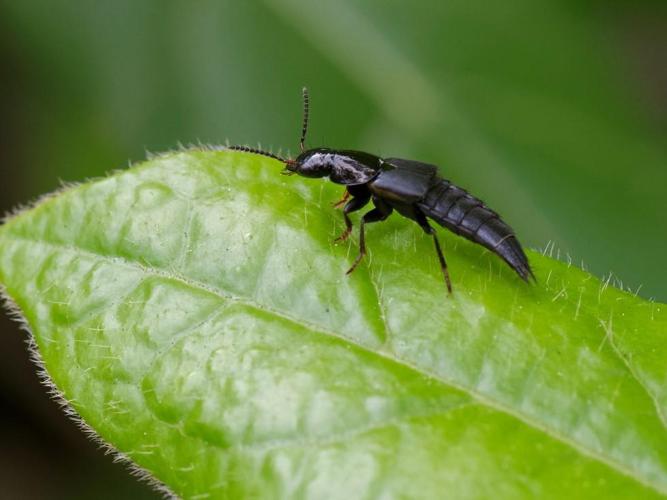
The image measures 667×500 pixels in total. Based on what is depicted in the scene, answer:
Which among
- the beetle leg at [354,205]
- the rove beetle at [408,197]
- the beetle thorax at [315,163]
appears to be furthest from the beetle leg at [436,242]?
the beetle thorax at [315,163]

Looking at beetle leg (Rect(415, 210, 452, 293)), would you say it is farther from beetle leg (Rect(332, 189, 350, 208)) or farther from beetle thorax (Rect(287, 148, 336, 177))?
beetle thorax (Rect(287, 148, 336, 177))

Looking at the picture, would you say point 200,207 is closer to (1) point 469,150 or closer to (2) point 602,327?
(2) point 602,327

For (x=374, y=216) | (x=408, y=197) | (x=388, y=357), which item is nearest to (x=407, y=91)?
(x=408, y=197)

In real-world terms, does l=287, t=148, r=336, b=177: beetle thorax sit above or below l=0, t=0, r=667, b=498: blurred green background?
below

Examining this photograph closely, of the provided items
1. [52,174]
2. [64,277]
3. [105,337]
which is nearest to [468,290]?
[105,337]

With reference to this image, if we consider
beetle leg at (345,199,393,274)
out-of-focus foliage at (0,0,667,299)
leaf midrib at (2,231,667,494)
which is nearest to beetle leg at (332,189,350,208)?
beetle leg at (345,199,393,274)

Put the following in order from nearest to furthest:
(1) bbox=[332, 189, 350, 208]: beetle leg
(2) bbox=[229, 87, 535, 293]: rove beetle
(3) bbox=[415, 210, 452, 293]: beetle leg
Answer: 1. (3) bbox=[415, 210, 452, 293]: beetle leg
2. (2) bbox=[229, 87, 535, 293]: rove beetle
3. (1) bbox=[332, 189, 350, 208]: beetle leg

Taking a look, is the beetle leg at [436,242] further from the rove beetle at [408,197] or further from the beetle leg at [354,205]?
the beetle leg at [354,205]
